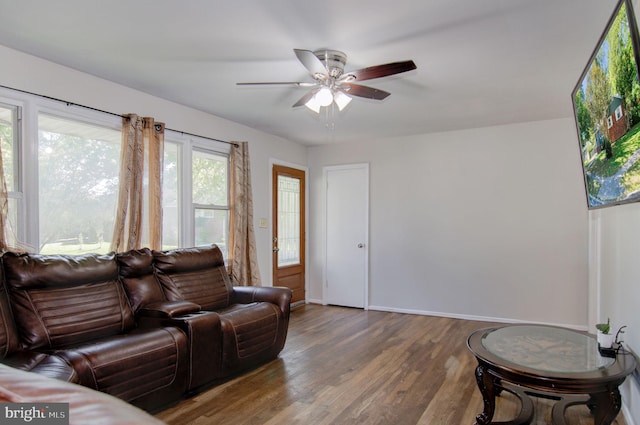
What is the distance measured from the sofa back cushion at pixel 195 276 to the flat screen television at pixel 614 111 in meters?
3.11

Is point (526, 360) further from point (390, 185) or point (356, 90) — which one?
point (390, 185)

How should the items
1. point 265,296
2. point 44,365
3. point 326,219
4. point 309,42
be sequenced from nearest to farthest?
point 44,365, point 309,42, point 265,296, point 326,219

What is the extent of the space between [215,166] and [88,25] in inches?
87.6

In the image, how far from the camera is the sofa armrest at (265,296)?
11.9 ft

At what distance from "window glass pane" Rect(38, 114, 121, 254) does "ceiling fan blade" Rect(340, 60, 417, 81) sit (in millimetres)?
2257

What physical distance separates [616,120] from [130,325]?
3.29 meters

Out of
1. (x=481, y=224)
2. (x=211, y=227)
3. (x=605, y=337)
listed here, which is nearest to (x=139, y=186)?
(x=211, y=227)

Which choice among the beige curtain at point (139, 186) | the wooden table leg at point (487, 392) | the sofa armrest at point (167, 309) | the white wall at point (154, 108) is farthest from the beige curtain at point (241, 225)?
the wooden table leg at point (487, 392)

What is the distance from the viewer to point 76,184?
126 inches

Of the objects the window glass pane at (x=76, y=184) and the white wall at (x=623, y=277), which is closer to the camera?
the white wall at (x=623, y=277)

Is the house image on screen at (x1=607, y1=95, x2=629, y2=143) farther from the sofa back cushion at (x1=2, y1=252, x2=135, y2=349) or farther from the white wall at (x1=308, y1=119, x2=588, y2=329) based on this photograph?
the sofa back cushion at (x1=2, y1=252, x2=135, y2=349)

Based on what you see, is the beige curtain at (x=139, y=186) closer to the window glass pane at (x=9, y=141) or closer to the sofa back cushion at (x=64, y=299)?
the sofa back cushion at (x=64, y=299)

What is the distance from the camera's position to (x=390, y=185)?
5504 mm

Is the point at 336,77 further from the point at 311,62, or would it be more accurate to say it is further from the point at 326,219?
the point at 326,219
